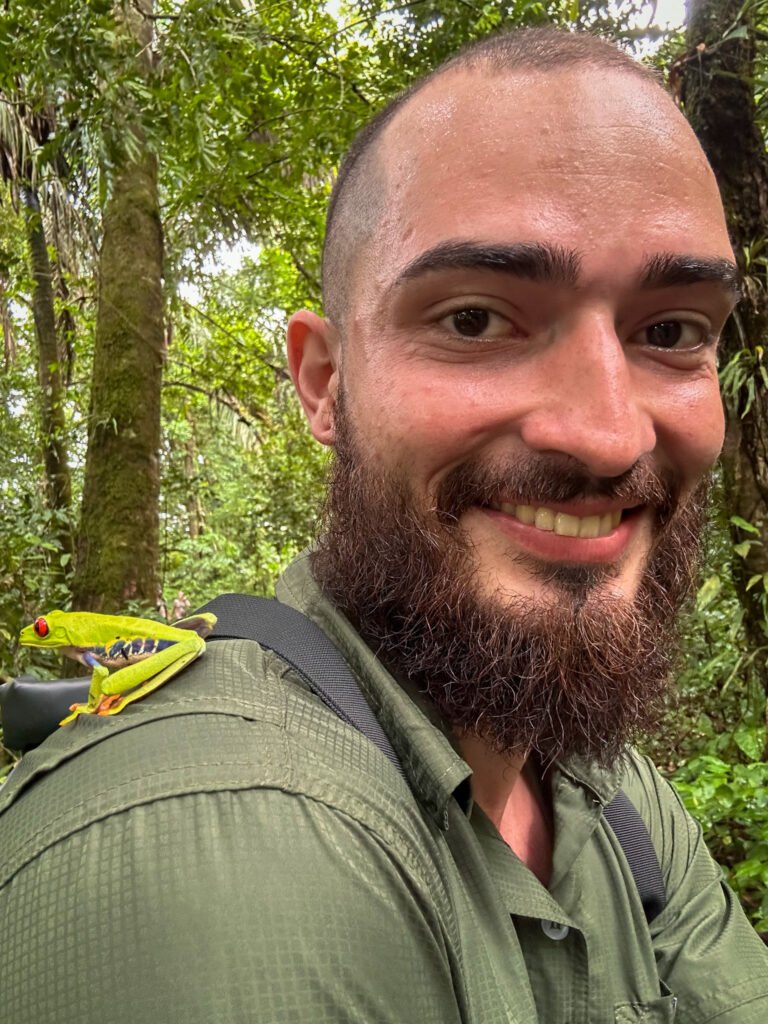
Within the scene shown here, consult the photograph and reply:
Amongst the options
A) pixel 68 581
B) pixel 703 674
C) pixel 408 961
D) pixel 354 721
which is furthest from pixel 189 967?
pixel 68 581

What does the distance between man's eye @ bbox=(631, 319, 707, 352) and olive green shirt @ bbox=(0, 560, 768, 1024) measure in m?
0.76

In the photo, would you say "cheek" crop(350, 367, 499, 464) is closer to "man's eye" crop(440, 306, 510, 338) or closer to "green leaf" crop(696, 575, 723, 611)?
"man's eye" crop(440, 306, 510, 338)

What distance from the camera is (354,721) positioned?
103cm

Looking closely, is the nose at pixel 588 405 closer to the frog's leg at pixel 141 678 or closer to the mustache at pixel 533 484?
the mustache at pixel 533 484

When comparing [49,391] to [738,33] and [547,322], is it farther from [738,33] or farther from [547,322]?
[547,322]

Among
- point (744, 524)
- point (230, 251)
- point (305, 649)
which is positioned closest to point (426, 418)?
point (305, 649)

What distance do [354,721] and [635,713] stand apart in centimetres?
68

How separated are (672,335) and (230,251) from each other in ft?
23.9

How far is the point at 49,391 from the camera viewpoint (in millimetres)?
7145

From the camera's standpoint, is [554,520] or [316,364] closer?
[554,520]

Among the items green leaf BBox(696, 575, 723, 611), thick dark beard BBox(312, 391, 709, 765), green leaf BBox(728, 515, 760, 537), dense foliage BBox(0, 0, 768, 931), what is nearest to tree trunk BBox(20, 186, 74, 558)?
dense foliage BBox(0, 0, 768, 931)

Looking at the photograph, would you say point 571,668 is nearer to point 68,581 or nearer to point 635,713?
point 635,713

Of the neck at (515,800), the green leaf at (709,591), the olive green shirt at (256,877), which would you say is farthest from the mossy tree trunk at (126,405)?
the olive green shirt at (256,877)

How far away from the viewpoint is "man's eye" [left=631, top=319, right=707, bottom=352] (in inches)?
54.0
